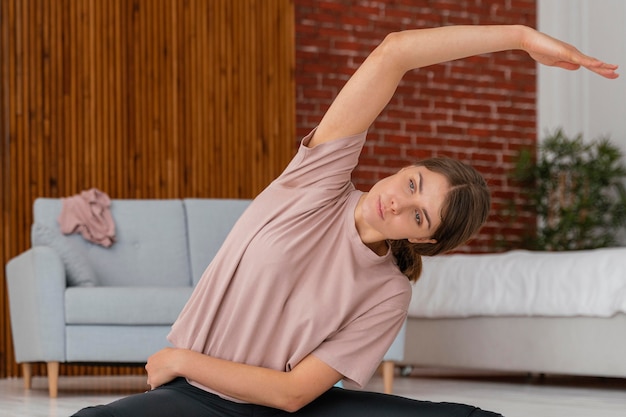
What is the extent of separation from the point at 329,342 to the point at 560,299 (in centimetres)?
347

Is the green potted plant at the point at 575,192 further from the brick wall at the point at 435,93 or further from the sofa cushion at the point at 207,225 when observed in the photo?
the sofa cushion at the point at 207,225

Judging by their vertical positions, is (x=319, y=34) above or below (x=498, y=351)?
above

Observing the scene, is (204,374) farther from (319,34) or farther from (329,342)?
(319,34)

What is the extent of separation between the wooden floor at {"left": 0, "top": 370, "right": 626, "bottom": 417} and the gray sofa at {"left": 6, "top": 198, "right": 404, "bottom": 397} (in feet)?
0.70

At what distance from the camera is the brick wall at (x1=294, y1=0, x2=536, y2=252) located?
7.18 metres

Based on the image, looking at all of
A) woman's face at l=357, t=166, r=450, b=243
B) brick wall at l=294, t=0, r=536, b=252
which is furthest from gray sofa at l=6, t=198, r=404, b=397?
woman's face at l=357, t=166, r=450, b=243

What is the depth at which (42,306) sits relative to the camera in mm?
4852

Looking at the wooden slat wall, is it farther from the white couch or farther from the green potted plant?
the green potted plant

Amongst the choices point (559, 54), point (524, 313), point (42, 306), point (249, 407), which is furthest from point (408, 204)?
point (524, 313)

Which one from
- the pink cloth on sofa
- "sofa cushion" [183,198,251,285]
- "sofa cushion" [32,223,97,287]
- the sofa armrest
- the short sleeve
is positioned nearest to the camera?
the short sleeve

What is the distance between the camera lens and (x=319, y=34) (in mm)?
7188

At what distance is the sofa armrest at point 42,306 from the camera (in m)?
4.83

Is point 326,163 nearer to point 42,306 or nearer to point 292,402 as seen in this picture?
point 292,402

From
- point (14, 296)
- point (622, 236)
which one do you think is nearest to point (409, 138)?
point (622, 236)
